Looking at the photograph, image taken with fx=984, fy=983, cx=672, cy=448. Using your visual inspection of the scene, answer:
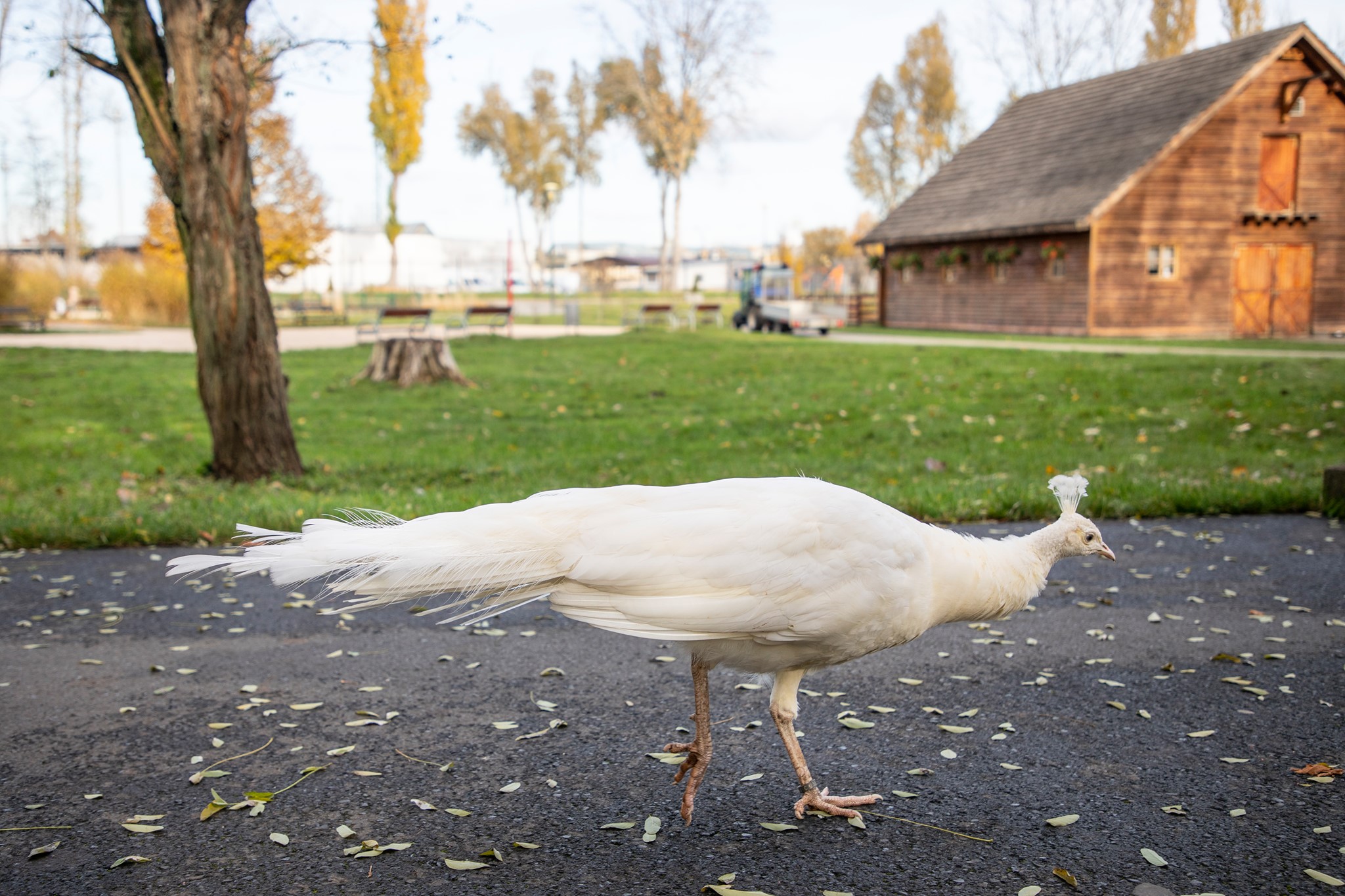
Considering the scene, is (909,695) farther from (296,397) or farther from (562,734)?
(296,397)

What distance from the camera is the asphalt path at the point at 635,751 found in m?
3.04

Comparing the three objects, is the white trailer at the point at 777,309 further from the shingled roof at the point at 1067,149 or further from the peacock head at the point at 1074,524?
the peacock head at the point at 1074,524

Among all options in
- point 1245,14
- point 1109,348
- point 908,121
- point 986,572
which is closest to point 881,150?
point 908,121

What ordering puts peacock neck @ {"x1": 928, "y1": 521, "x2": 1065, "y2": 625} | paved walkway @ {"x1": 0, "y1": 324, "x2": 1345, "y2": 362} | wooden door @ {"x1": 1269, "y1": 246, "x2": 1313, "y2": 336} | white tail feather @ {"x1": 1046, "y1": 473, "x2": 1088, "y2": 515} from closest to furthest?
peacock neck @ {"x1": 928, "y1": 521, "x2": 1065, "y2": 625}
white tail feather @ {"x1": 1046, "y1": 473, "x2": 1088, "y2": 515}
paved walkway @ {"x1": 0, "y1": 324, "x2": 1345, "y2": 362}
wooden door @ {"x1": 1269, "y1": 246, "x2": 1313, "y2": 336}

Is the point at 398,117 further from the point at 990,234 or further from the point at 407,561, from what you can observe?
the point at 407,561

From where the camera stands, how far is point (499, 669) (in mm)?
4863

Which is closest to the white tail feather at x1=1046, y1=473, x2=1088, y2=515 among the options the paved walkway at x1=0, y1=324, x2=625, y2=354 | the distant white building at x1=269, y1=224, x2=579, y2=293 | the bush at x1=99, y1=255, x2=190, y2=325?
the paved walkway at x1=0, y1=324, x2=625, y2=354

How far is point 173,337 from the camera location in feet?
89.1

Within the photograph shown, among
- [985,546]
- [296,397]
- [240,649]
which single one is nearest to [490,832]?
[985,546]

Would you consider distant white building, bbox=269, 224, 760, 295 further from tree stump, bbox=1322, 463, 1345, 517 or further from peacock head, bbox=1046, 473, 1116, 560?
peacock head, bbox=1046, 473, 1116, 560

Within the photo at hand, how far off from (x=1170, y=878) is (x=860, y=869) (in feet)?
3.00

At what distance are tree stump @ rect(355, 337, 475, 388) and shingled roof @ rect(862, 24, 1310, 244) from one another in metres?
17.4

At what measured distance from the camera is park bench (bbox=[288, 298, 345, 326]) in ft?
120

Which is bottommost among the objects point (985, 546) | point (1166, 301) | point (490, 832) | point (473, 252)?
point (490, 832)
